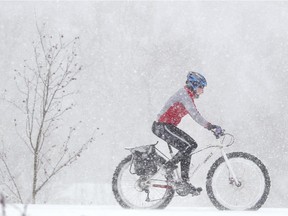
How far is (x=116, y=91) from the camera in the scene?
54.2 m

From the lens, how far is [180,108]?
23.3ft

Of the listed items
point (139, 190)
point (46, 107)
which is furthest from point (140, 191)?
point (46, 107)

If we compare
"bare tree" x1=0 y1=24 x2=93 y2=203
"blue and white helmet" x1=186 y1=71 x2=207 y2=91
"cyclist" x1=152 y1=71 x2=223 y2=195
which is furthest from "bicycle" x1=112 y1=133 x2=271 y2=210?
"bare tree" x1=0 y1=24 x2=93 y2=203

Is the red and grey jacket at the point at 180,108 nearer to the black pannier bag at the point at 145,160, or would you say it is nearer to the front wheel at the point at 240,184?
the black pannier bag at the point at 145,160

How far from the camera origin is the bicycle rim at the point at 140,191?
7332 millimetres

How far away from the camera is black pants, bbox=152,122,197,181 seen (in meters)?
7.12

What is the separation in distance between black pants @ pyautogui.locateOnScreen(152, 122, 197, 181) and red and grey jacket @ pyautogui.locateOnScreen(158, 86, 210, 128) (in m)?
0.09

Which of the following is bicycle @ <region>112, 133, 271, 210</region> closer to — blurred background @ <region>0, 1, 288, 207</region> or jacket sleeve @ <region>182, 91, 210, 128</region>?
jacket sleeve @ <region>182, 91, 210, 128</region>

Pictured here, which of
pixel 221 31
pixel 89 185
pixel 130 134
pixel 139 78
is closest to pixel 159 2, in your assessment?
pixel 221 31

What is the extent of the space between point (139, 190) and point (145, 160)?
15.9 inches

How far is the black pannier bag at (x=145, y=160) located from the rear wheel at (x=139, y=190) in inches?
3.3

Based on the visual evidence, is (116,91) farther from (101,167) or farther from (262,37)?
(262,37)

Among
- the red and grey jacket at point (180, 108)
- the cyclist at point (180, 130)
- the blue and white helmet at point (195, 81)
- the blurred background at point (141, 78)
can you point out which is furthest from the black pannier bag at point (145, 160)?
the blurred background at point (141, 78)

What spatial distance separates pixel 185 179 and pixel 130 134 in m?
45.1
